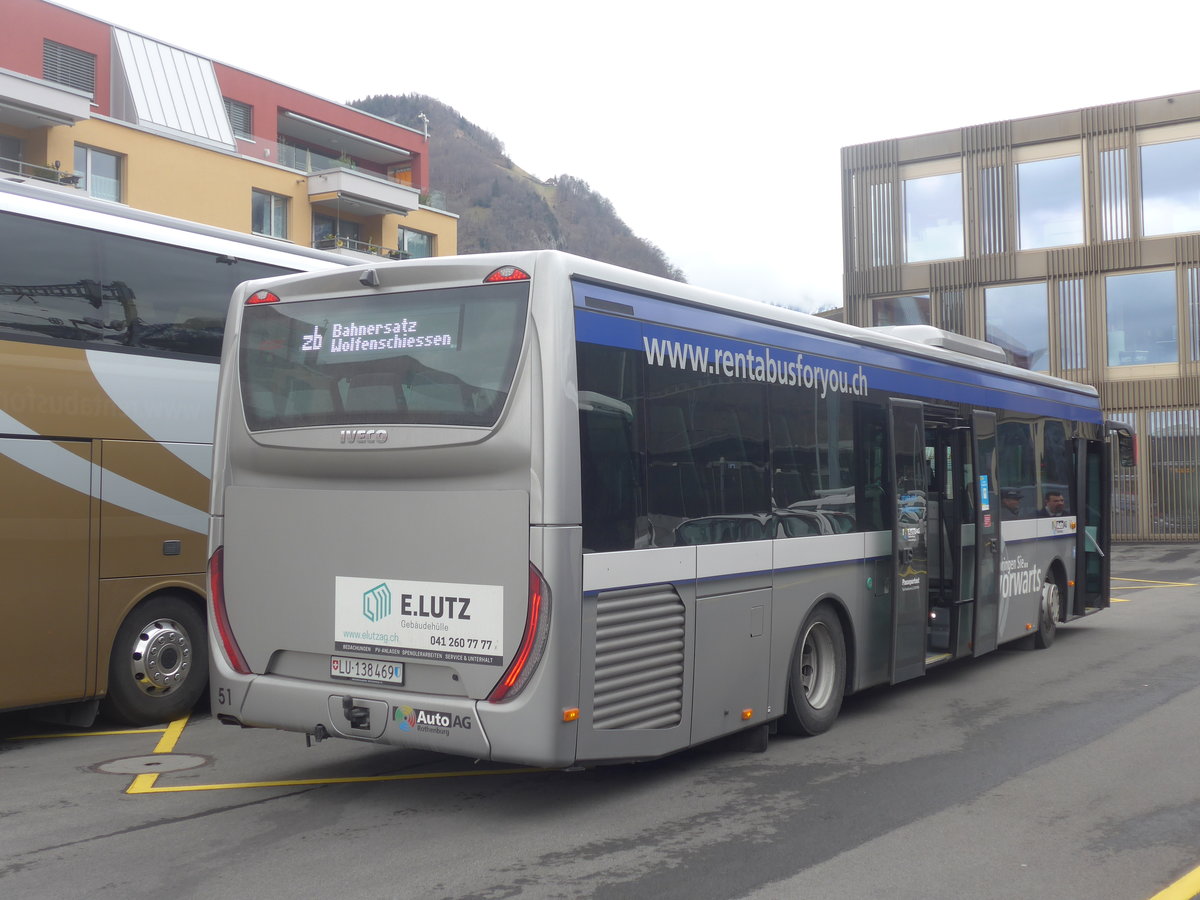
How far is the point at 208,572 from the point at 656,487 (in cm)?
287

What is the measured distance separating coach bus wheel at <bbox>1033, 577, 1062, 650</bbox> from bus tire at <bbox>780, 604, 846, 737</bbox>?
5296 mm

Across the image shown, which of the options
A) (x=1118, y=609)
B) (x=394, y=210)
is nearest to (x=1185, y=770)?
(x=1118, y=609)

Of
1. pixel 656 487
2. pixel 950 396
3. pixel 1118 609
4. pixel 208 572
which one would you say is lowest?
pixel 1118 609

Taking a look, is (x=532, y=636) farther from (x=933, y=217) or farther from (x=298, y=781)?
(x=933, y=217)

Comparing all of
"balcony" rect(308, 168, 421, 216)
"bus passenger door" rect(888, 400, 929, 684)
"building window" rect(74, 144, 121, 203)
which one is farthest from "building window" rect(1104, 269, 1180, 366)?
"building window" rect(74, 144, 121, 203)

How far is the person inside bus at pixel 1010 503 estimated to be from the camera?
1177cm

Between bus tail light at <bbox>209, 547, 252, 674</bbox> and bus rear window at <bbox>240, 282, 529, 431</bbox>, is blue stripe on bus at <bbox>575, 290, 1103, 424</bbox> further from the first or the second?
bus tail light at <bbox>209, 547, 252, 674</bbox>

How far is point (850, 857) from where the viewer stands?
570 centimetres

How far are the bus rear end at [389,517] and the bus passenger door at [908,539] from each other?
4.37m

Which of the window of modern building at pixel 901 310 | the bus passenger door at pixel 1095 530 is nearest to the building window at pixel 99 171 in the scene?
the window of modern building at pixel 901 310

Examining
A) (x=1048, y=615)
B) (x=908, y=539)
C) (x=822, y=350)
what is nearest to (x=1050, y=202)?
(x=1048, y=615)

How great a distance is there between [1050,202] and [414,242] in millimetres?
22722

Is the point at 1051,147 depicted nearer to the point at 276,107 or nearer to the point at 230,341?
the point at 276,107

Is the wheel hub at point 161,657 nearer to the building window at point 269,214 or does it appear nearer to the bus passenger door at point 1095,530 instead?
the bus passenger door at point 1095,530
